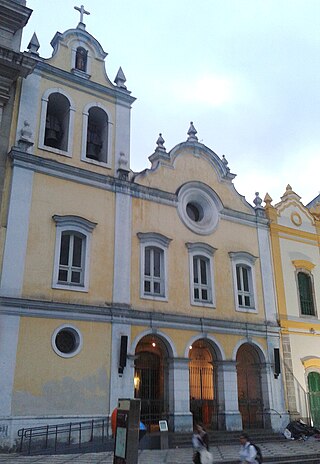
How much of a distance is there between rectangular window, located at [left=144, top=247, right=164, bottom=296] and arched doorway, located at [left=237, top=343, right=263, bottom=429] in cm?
534

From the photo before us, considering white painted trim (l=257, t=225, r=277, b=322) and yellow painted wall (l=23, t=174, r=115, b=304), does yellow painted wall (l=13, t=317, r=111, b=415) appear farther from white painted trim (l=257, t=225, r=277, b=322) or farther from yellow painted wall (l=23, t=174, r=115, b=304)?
white painted trim (l=257, t=225, r=277, b=322)

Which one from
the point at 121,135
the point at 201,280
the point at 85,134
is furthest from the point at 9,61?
the point at 201,280

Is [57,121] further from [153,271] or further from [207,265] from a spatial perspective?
[207,265]

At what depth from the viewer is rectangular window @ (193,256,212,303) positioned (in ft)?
66.3

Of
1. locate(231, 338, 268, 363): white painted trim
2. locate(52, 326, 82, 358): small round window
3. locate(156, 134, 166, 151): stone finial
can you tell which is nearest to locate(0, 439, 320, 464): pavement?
locate(52, 326, 82, 358): small round window

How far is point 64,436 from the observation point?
48.8 ft

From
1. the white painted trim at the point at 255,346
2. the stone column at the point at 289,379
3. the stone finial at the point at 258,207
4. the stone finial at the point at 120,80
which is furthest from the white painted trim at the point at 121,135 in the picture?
the stone column at the point at 289,379

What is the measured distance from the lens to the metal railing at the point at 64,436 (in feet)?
46.2

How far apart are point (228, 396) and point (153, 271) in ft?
19.8

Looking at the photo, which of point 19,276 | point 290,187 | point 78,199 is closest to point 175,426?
point 19,276

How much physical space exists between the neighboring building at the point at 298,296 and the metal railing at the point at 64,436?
951 centimetres

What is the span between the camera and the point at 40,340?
15.3m

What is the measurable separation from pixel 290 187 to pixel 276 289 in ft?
22.0

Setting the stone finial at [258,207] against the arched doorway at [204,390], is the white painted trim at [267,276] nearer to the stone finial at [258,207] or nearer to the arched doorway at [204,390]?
the stone finial at [258,207]
